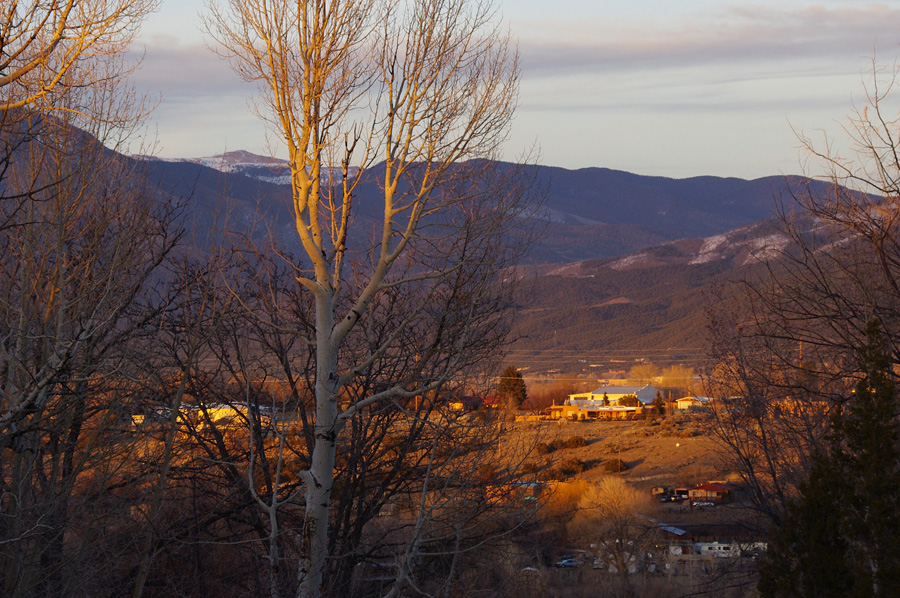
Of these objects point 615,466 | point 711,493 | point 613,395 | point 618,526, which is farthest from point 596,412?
point 618,526

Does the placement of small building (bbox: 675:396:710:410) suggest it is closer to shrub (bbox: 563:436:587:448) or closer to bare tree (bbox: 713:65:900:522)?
bare tree (bbox: 713:65:900:522)

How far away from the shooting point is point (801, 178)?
12.1 m

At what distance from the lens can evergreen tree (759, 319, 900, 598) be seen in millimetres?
7309

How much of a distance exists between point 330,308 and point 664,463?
38.5 meters

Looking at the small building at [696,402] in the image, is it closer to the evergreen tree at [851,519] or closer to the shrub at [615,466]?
the shrub at [615,466]

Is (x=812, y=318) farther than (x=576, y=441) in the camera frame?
No

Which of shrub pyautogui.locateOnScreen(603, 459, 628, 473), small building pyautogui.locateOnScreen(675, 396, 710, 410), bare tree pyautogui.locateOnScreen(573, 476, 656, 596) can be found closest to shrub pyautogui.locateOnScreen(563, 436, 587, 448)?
shrub pyautogui.locateOnScreen(603, 459, 628, 473)

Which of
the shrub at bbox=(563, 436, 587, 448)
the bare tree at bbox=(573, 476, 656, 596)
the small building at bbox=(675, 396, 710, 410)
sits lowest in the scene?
the shrub at bbox=(563, 436, 587, 448)

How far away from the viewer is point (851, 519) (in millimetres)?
7523

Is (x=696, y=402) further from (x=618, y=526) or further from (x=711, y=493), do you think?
(x=711, y=493)

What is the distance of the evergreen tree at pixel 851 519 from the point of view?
288 inches

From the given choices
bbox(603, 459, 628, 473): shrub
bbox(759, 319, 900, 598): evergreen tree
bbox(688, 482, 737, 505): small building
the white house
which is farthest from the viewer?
the white house

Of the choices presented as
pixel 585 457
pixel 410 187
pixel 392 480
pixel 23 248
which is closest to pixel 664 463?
pixel 585 457

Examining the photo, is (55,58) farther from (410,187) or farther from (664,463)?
(664,463)
